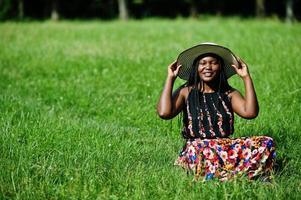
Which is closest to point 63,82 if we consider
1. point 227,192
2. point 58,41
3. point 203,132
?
point 203,132

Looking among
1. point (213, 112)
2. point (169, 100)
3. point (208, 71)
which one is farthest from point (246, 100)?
point (169, 100)

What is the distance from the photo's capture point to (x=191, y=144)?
16.1ft

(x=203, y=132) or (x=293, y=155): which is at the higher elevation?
(x=203, y=132)

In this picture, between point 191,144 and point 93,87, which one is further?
point 93,87

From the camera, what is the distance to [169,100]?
498 centimetres

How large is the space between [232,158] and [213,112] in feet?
1.87

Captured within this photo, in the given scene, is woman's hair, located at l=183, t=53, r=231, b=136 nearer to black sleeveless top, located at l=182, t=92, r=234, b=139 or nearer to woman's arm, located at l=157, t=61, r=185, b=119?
black sleeveless top, located at l=182, t=92, r=234, b=139

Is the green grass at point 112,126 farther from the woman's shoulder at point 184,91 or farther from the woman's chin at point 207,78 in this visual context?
the woman's chin at point 207,78

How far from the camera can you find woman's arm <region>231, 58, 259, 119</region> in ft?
16.1

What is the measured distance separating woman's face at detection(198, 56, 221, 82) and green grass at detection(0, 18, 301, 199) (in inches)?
38.0

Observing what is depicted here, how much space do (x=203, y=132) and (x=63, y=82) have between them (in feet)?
17.7

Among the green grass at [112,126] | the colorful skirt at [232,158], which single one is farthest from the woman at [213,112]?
the green grass at [112,126]

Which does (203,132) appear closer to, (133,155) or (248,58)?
(133,155)

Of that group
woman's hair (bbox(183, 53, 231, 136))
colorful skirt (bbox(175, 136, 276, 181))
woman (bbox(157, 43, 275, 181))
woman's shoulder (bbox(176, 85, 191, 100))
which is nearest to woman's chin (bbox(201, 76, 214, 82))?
woman (bbox(157, 43, 275, 181))
